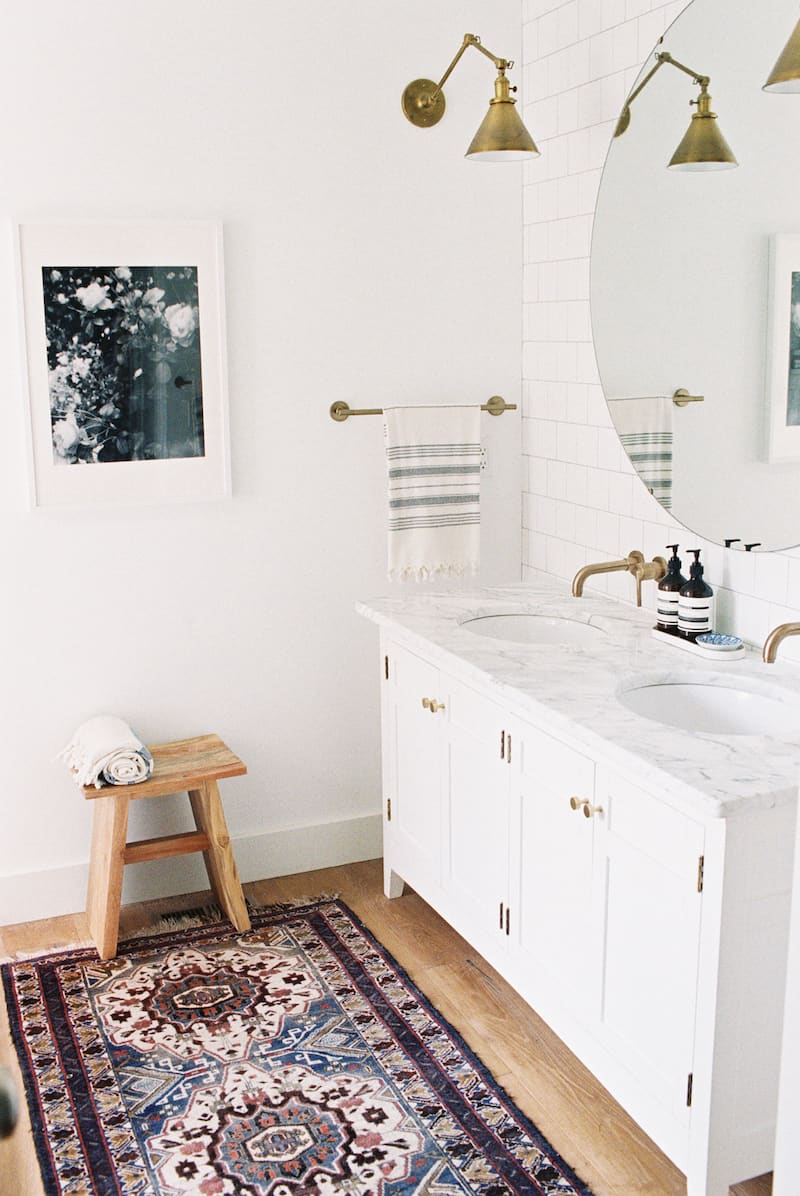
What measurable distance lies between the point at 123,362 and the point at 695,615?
1564 mm

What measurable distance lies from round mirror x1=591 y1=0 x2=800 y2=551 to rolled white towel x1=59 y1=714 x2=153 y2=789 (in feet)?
4.64

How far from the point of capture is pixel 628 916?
2.15 m

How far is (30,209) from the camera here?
3.01 metres

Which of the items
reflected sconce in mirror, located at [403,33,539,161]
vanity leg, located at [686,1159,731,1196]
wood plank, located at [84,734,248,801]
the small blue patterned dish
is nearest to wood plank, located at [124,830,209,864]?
wood plank, located at [84,734,248,801]

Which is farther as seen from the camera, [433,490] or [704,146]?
[433,490]

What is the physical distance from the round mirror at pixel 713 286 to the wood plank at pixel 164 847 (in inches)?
57.9

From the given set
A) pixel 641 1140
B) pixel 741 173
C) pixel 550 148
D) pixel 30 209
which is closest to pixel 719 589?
pixel 741 173

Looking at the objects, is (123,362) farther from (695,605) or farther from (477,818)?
(695,605)

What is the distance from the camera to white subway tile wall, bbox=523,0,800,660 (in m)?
2.90

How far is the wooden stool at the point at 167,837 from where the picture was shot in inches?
120

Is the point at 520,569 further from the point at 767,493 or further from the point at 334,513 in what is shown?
the point at 767,493

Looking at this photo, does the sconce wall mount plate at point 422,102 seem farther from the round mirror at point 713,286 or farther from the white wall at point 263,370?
the round mirror at point 713,286

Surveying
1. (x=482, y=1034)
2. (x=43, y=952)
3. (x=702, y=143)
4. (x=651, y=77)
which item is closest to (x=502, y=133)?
(x=651, y=77)

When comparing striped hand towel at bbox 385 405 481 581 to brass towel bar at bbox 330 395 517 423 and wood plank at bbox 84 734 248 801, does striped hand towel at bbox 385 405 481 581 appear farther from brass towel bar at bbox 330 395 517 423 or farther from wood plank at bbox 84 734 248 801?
wood plank at bbox 84 734 248 801
